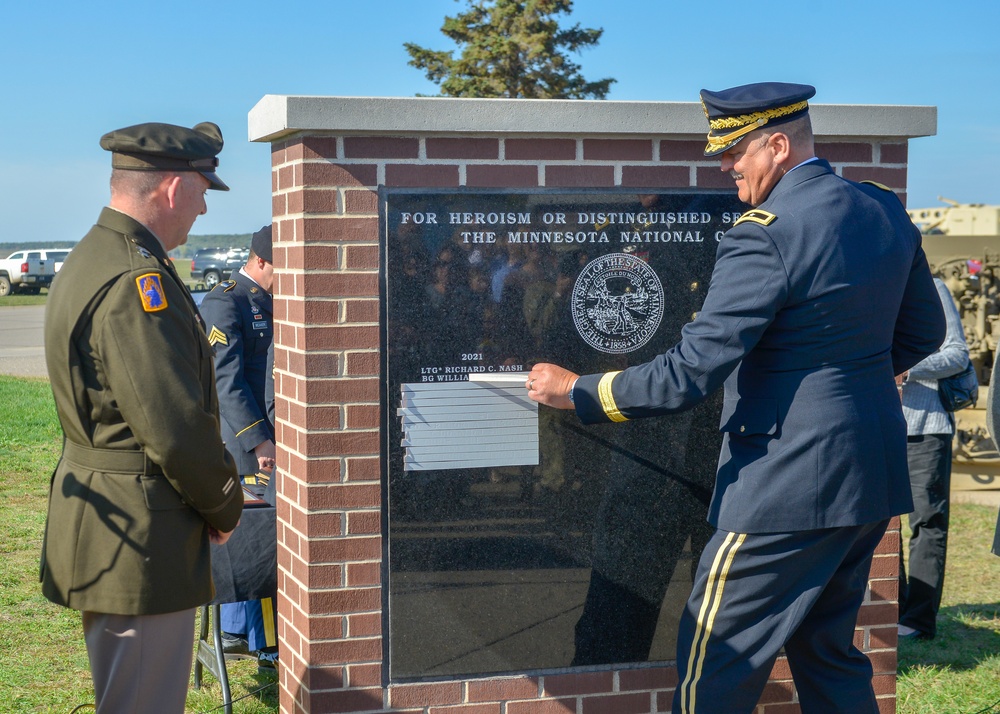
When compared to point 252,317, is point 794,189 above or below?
above

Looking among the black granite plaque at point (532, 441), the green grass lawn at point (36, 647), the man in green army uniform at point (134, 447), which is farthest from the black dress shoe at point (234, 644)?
the man in green army uniform at point (134, 447)

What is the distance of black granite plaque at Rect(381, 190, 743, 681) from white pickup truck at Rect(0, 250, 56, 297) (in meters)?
39.1

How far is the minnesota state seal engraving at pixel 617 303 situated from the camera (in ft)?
10.8

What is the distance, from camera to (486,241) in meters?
3.21

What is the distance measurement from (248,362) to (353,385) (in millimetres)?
1973

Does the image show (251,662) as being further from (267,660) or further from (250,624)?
(250,624)

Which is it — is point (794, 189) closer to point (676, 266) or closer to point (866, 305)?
point (866, 305)

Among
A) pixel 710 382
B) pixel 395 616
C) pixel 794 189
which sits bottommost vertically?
pixel 395 616

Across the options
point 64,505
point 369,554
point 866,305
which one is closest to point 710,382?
point 866,305

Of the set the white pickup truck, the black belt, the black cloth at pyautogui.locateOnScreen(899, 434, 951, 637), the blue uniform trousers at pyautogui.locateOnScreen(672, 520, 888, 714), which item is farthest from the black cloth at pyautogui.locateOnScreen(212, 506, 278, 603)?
the white pickup truck

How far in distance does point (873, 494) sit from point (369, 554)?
1.43m

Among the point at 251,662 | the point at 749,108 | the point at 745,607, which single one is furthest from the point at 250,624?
the point at 749,108

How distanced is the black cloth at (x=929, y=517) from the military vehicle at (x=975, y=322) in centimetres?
130

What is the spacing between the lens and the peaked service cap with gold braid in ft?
9.13
